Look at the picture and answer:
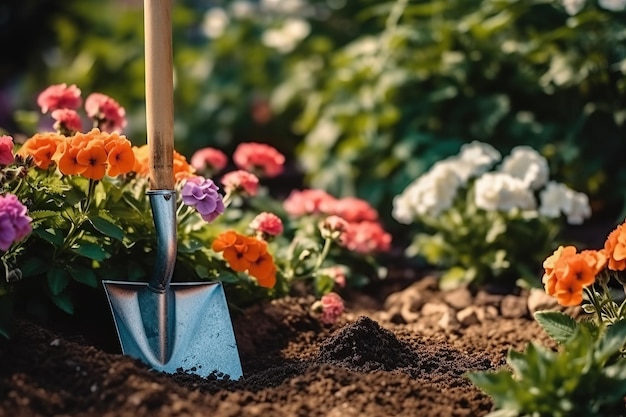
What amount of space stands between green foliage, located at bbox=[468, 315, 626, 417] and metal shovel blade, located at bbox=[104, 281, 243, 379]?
0.75m

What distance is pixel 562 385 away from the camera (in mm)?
1861

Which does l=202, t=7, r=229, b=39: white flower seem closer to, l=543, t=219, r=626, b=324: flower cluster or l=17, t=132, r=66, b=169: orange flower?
l=17, t=132, r=66, b=169: orange flower

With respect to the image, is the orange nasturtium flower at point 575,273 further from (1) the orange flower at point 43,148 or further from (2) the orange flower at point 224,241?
(1) the orange flower at point 43,148

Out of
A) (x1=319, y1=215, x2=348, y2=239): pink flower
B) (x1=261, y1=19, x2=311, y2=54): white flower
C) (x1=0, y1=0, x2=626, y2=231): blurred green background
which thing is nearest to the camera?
(x1=319, y1=215, x2=348, y2=239): pink flower

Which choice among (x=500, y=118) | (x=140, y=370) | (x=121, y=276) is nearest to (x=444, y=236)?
(x=500, y=118)

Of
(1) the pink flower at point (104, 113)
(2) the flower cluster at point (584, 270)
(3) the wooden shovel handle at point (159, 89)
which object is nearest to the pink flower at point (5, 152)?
(3) the wooden shovel handle at point (159, 89)

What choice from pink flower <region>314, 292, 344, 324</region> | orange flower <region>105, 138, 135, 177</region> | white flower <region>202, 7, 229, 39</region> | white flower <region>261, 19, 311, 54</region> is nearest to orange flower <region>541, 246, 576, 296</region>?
pink flower <region>314, 292, 344, 324</region>

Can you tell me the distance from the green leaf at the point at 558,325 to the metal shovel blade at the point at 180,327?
788 mm

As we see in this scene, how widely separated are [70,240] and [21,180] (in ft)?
0.64

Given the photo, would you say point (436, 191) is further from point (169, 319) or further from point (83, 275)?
point (83, 275)

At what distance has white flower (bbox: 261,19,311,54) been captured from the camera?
480cm

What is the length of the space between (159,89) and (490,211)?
1490mm

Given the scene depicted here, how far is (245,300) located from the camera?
2773 mm

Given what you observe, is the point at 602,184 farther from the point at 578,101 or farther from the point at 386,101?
the point at 386,101
